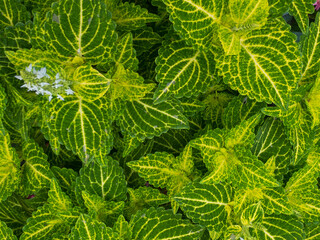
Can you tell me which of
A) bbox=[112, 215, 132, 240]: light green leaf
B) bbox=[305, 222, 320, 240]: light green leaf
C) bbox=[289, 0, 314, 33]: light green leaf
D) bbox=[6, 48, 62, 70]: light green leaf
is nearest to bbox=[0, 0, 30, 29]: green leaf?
bbox=[6, 48, 62, 70]: light green leaf

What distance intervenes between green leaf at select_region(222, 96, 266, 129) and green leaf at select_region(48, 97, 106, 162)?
43 centimetres

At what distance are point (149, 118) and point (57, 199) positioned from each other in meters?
0.37

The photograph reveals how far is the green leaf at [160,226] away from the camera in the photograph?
1153 mm

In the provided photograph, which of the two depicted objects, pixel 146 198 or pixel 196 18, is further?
pixel 146 198

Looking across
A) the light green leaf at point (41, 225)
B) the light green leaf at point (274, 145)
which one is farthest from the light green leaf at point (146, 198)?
the light green leaf at point (274, 145)

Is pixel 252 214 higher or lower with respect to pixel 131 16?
lower

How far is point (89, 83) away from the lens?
96 centimetres

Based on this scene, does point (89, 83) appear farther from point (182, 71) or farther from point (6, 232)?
point (6, 232)

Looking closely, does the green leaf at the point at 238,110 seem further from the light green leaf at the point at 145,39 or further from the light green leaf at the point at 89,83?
the light green leaf at the point at 89,83

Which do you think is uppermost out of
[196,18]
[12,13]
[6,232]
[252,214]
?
[196,18]

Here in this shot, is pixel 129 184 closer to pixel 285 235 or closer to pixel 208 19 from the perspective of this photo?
pixel 285 235

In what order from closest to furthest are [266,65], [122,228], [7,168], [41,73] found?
1. [41,73]
2. [266,65]
3. [122,228]
4. [7,168]

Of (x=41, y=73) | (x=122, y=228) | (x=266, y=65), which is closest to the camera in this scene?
(x=41, y=73)

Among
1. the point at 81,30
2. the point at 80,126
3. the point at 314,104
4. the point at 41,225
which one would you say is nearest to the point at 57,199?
the point at 41,225
